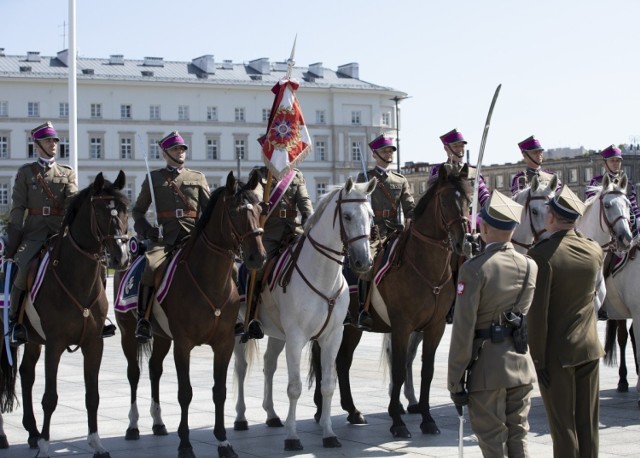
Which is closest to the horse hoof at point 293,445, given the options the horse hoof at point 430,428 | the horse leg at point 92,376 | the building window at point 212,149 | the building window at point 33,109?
the horse hoof at point 430,428

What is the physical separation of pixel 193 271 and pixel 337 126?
102 m

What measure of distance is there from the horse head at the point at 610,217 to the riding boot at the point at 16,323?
6425 mm

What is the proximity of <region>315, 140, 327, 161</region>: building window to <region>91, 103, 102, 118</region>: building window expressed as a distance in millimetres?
22479

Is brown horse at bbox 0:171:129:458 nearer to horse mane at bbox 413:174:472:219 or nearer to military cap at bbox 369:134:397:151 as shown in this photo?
horse mane at bbox 413:174:472:219

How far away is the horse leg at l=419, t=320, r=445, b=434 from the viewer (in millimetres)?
11031

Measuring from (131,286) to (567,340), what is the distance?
16.7 feet

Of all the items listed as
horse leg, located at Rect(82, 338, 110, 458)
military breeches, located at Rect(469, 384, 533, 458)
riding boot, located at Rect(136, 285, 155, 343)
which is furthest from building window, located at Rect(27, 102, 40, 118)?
military breeches, located at Rect(469, 384, 533, 458)

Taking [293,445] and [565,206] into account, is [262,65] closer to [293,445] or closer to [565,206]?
[293,445]

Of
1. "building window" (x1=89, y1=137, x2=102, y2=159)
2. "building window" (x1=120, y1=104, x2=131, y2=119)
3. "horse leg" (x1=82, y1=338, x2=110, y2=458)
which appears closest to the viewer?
"horse leg" (x1=82, y1=338, x2=110, y2=458)

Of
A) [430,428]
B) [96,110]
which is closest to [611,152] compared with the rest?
[430,428]

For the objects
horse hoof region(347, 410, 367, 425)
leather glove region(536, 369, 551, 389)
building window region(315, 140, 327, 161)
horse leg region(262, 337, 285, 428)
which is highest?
building window region(315, 140, 327, 161)

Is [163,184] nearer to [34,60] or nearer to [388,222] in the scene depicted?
[388,222]

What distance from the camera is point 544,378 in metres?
7.57

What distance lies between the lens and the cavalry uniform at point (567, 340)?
295 inches
